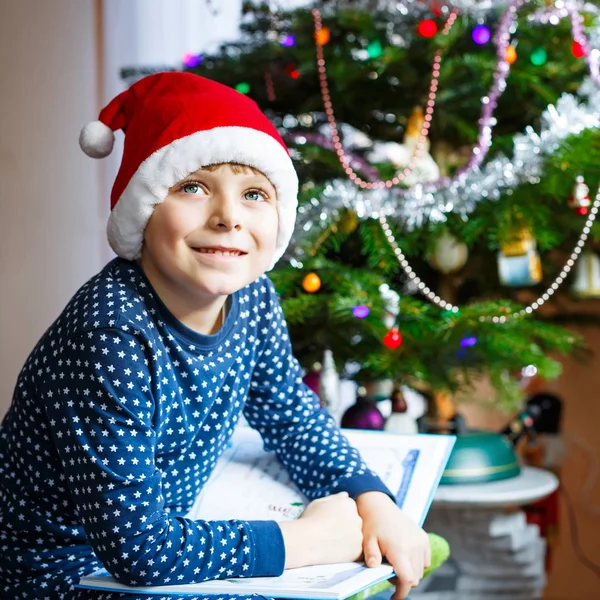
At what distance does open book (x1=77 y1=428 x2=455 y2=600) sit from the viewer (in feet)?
2.39

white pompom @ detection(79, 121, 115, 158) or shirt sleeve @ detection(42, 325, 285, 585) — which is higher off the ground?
white pompom @ detection(79, 121, 115, 158)

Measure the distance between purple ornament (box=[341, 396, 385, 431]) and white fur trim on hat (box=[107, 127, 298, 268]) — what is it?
24.0 inches

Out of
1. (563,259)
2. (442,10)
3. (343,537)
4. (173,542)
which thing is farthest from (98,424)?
(563,259)

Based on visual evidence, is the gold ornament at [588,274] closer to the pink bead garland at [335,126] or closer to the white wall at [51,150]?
the pink bead garland at [335,126]

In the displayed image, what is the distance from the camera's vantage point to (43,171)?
60.4 inches

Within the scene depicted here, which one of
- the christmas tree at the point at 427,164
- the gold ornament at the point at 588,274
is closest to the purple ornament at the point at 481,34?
the christmas tree at the point at 427,164

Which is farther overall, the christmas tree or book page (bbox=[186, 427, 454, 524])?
the christmas tree

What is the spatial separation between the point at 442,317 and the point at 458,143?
40 cm

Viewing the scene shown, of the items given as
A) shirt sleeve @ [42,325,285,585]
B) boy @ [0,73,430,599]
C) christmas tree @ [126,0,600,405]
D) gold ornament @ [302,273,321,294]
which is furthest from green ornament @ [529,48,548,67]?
shirt sleeve @ [42,325,285,585]

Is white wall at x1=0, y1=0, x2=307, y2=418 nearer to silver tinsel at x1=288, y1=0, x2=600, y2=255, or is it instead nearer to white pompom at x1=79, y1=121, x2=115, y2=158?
silver tinsel at x1=288, y1=0, x2=600, y2=255

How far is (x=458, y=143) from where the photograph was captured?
1561 mm

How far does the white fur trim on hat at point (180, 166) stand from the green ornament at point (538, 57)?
721 mm

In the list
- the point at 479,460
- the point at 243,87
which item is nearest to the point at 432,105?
the point at 243,87

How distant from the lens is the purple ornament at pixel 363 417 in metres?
1.38
